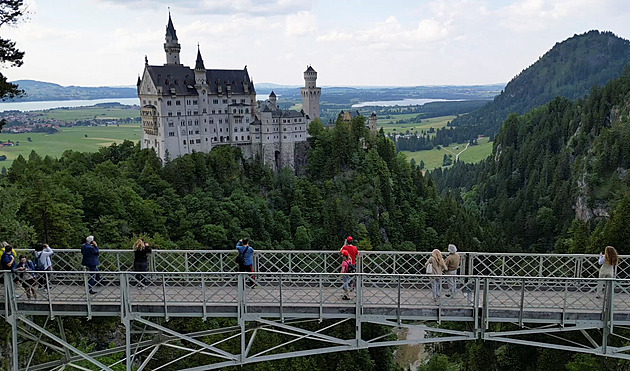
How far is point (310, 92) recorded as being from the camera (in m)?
98.5

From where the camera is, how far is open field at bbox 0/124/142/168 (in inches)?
4432

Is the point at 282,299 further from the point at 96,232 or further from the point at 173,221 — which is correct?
the point at 173,221

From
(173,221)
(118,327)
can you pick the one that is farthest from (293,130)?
(118,327)

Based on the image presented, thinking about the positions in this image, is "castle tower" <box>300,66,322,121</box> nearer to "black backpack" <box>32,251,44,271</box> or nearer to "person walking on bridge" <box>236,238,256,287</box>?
"person walking on bridge" <box>236,238,256,287</box>

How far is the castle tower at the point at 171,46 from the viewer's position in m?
83.9

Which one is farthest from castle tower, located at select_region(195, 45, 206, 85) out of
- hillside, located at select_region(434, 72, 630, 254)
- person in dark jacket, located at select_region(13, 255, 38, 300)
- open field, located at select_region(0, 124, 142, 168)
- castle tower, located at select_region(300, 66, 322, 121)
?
person in dark jacket, located at select_region(13, 255, 38, 300)

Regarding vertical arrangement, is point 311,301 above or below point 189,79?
below

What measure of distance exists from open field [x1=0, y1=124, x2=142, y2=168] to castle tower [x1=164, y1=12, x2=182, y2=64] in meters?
39.0

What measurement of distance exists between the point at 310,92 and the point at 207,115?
2354 centimetres

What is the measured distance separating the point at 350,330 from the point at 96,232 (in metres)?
24.8

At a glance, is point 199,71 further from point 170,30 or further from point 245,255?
point 245,255

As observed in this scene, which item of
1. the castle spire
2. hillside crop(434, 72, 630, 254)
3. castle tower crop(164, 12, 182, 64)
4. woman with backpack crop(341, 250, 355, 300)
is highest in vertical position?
castle tower crop(164, 12, 182, 64)

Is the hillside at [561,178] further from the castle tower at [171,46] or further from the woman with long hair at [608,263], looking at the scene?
the castle tower at [171,46]

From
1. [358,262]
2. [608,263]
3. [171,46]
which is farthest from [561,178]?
[358,262]
